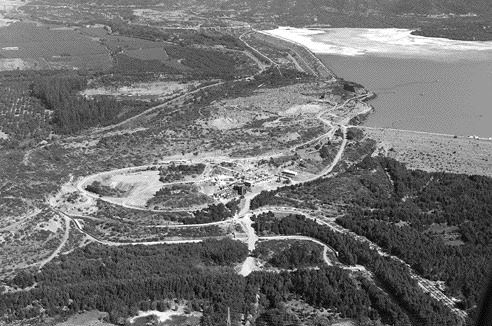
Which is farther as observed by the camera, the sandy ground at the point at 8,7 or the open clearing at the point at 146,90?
the sandy ground at the point at 8,7

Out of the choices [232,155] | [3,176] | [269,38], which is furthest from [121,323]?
[269,38]

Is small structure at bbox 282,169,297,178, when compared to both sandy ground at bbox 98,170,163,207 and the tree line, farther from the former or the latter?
sandy ground at bbox 98,170,163,207

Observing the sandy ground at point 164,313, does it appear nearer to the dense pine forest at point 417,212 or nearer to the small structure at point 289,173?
the dense pine forest at point 417,212

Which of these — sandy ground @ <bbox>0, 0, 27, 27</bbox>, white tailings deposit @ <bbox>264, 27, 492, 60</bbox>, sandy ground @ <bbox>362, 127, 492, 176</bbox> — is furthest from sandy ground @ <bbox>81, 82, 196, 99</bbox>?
sandy ground @ <bbox>0, 0, 27, 27</bbox>

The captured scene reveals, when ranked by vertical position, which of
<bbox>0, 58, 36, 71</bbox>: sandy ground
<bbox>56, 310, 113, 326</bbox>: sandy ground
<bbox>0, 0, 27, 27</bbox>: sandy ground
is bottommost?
<bbox>56, 310, 113, 326</bbox>: sandy ground

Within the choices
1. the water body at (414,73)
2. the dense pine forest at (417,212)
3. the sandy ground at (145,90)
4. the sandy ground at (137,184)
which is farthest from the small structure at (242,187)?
the sandy ground at (145,90)

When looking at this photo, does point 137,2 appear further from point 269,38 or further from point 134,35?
point 269,38
